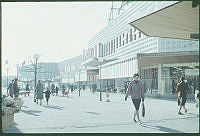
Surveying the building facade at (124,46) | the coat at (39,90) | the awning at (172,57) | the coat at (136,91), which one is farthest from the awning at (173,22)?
the awning at (172,57)

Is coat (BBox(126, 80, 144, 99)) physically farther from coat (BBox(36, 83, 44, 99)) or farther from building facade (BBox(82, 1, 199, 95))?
building facade (BBox(82, 1, 199, 95))

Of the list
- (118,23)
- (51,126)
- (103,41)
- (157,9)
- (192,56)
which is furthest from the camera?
(103,41)

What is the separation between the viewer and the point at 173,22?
1102 cm

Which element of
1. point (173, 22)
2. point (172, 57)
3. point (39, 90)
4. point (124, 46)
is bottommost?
point (39, 90)

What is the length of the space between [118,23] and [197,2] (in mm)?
55747

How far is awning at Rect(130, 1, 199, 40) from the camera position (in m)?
9.31

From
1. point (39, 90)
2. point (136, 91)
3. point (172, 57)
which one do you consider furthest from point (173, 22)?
point (172, 57)

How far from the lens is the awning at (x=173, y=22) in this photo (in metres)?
9.31

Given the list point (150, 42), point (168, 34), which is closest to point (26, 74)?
point (150, 42)

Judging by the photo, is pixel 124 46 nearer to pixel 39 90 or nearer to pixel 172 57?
pixel 172 57

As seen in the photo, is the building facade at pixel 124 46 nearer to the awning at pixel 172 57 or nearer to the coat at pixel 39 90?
the awning at pixel 172 57

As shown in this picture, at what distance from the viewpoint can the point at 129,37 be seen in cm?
5562

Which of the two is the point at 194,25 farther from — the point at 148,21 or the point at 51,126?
the point at 51,126

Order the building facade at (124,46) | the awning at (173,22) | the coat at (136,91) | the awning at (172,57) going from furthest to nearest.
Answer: the building facade at (124,46), the awning at (172,57), the coat at (136,91), the awning at (173,22)
